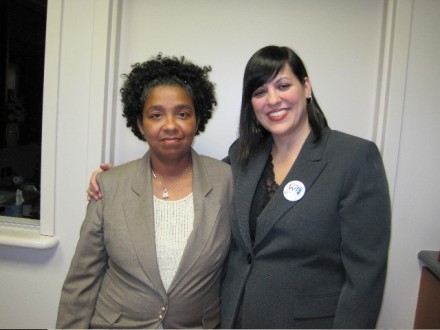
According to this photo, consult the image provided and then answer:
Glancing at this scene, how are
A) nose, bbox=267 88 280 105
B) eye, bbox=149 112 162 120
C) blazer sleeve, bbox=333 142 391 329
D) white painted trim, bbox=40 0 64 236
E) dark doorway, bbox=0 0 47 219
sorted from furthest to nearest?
dark doorway, bbox=0 0 47 219, white painted trim, bbox=40 0 64 236, eye, bbox=149 112 162 120, nose, bbox=267 88 280 105, blazer sleeve, bbox=333 142 391 329

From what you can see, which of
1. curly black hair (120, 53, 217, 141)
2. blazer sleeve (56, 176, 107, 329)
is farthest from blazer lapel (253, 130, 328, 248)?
blazer sleeve (56, 176, 107, 329)

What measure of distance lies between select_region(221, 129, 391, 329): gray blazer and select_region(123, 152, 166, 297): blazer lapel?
11.8 inches

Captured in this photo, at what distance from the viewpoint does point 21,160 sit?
6.99ft

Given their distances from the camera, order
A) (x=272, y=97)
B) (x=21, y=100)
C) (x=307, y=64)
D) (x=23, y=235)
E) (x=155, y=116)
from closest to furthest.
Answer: (x=272, y=97)
(x=155, y=116)
(x=307, y=64)
(x=23, y=235)
(x=21, y=100)

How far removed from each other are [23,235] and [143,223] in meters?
1.12

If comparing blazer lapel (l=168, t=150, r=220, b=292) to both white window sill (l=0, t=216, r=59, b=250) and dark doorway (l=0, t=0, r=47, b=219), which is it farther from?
dark doorway (l=0, t=0, r=47, b=219)

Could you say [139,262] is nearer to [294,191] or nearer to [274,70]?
[294,191]

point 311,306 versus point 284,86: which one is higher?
point 284,86

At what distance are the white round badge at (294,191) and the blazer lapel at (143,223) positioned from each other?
0.49m

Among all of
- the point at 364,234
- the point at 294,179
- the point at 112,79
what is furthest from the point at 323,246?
the point at 112,79

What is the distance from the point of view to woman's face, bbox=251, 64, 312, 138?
116cm

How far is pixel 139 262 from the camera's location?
1.17 meters

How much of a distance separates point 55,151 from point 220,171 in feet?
3.33

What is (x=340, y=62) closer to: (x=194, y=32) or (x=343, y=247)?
(x=194, y=32)
